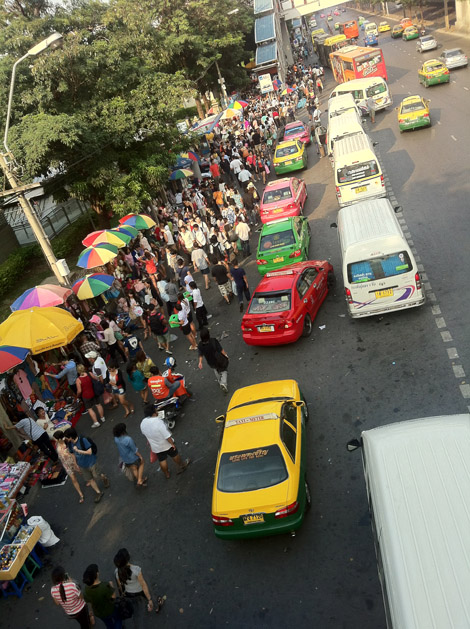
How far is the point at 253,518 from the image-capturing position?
717 cm

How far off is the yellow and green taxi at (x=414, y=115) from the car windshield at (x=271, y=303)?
17.0m

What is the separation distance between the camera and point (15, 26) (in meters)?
21.2

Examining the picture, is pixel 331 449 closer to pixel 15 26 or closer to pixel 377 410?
pixel 377 410

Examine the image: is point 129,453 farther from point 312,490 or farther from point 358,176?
point 358,176

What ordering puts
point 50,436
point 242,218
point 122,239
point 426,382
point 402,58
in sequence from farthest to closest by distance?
point 402,58
point 242,218
point 122,239
point 50,436
point 426,382

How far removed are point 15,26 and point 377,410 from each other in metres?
20.9

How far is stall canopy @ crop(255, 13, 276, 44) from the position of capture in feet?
206

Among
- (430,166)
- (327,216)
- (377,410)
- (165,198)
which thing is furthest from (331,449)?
(165,198)

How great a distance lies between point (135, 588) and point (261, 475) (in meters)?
2.14

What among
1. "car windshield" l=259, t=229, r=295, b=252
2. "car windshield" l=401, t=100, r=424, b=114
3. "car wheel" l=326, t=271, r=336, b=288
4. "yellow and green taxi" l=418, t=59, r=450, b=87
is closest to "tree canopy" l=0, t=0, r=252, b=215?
"car windshield" l=259, t=229, r=295, b=252

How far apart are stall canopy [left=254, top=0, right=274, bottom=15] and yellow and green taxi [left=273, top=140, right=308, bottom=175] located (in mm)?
51703

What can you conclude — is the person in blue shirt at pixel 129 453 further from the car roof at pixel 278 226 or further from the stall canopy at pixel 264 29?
the stall canopy at pixel 264 29

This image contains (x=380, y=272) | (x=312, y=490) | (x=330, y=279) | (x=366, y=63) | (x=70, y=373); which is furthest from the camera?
(x=366, y=63)

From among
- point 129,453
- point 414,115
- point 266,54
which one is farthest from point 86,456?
point 266,54
